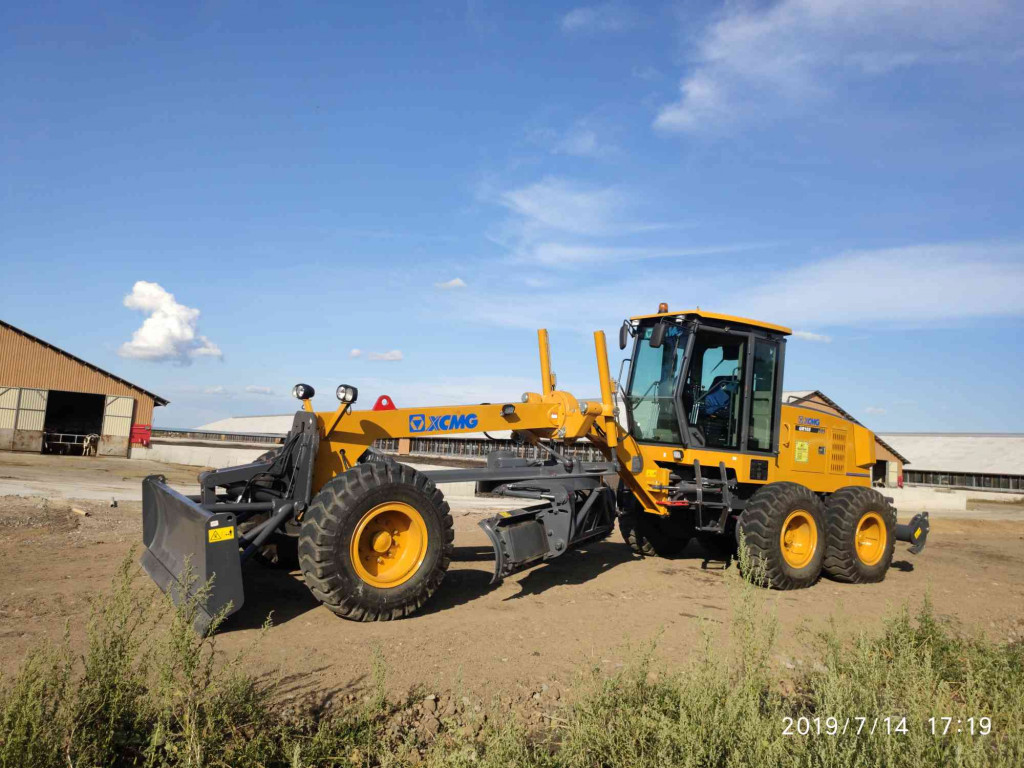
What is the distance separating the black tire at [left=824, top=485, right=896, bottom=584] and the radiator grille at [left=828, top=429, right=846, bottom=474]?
0.45 metres

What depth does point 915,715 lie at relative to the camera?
3451mm

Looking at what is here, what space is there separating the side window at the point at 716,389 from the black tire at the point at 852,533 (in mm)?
1705

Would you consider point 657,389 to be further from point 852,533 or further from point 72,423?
point 72,423

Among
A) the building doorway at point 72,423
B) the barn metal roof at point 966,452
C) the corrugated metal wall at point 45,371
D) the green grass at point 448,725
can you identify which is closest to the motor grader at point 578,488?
the green grass at point 448,725

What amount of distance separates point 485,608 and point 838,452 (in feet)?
20.1

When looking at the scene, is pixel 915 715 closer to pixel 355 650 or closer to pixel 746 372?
pixel 355 650

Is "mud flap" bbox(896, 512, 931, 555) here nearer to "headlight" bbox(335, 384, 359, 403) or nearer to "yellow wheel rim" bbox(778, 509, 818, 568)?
"yellow wheel rim" bbox(778, 509, 818, 568)

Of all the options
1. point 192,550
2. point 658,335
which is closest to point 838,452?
point 658,335

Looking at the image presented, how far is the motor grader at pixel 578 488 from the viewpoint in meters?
5.86

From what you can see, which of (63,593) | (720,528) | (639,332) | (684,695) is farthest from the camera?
(639,332)

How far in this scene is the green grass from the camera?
309cm

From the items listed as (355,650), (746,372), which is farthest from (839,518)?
(355,650)

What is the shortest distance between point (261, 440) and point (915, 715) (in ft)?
210

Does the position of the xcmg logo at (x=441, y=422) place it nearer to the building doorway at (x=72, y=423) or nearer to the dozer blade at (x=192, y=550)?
the dozer blade at (x=192, y=550)
